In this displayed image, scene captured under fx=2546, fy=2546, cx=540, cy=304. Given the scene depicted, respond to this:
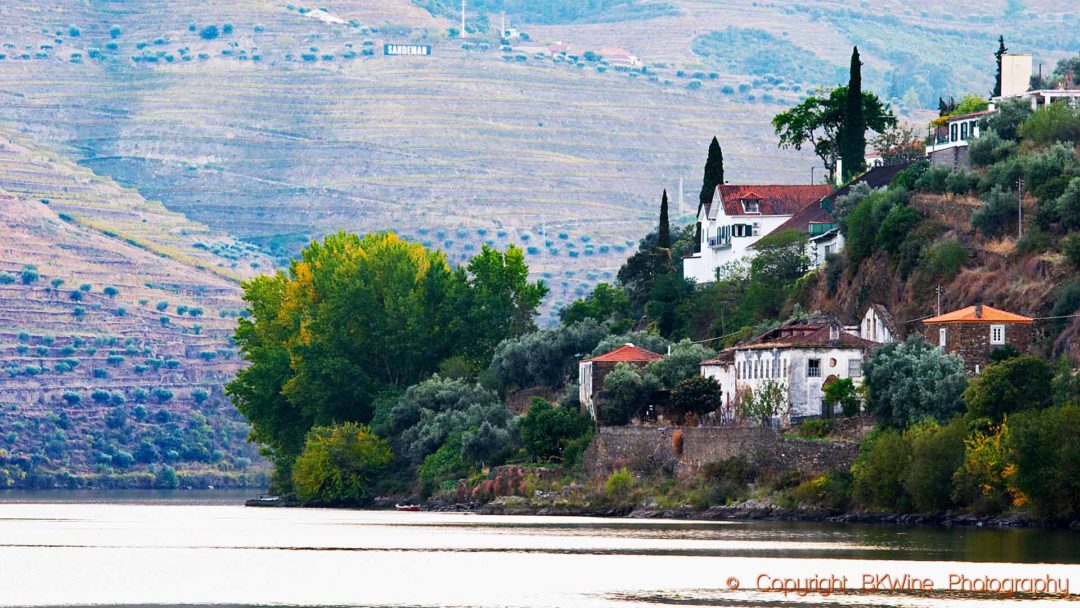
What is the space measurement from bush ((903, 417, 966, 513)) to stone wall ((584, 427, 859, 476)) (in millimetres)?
6716

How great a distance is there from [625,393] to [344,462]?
20938mm

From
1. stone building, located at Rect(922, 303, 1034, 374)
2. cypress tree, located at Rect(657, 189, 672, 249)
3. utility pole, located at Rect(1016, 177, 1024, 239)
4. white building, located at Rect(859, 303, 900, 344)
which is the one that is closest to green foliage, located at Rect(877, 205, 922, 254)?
white building, located at Rect(859, 303, 900, 344)

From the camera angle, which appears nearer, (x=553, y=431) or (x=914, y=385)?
(x=914, y=385)

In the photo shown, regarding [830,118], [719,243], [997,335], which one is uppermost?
[830,118]

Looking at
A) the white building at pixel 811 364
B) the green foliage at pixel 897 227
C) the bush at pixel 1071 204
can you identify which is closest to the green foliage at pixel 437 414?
the white building at pixel 811 364

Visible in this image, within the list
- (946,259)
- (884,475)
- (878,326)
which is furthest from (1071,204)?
(884,475)

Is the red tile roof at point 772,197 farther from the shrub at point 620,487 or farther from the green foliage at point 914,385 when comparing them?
the green foliage at point 914,385

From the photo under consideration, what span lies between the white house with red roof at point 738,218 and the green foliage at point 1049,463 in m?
48.8

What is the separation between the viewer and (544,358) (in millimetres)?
131375

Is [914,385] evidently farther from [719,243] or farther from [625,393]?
[719,243]

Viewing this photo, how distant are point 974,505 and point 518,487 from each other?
31.4 meters

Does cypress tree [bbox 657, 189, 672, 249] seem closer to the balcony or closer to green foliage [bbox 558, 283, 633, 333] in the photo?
green foliage [bbox 558, 283, 633, 333]

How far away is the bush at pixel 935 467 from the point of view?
92.0 meters

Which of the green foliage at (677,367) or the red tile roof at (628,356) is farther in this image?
the red tile roof at (628,356)
